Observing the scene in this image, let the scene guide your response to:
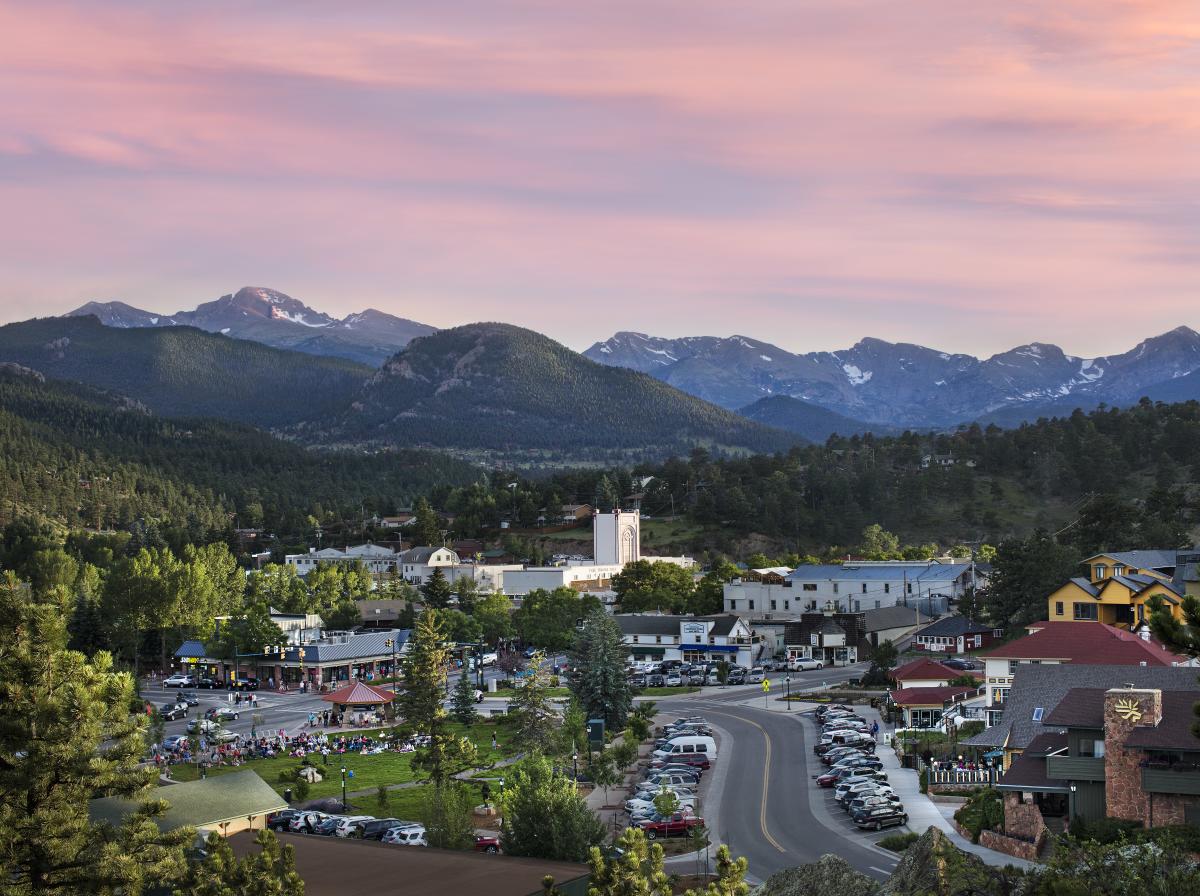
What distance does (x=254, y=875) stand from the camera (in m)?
19.8

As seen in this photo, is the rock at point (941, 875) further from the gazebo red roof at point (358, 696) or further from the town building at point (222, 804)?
the gazebo red roof at point (358, 696)

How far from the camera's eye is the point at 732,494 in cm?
13175

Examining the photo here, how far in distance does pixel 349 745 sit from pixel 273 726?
24.6 ft

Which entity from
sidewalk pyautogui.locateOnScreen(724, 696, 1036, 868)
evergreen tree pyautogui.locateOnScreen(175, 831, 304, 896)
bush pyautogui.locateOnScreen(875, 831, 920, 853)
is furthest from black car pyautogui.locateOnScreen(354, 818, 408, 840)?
evergreen tree pyautogui.locateOnScreen(175, 831, 304, 896)

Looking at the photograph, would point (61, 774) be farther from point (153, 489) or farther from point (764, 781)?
point (153, 489)

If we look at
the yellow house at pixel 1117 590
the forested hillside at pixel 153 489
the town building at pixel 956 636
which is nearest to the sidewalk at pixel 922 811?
the yellow house at pixel 1117 590

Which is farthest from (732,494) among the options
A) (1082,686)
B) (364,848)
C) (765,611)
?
Result: (364,848)

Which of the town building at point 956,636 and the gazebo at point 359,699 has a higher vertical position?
the town building at point 956,636

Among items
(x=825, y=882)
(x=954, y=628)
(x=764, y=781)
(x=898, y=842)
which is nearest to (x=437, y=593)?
(x=954, y=628)

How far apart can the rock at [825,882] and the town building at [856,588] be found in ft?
211

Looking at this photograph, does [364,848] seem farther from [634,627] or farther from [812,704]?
[634,627]

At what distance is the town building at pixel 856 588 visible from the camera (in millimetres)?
89312

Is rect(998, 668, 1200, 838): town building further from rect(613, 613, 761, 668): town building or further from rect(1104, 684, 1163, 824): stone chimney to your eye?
rect(613, 613, 761, 668): town building

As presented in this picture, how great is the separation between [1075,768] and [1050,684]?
24.2ft
